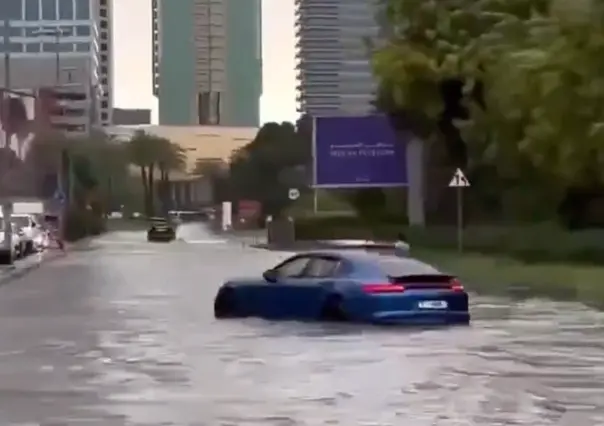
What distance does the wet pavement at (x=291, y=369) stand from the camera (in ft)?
48.9

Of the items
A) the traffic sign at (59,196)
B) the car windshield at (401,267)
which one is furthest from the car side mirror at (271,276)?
the traffic sign at (59,196)

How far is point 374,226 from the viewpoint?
82.6m

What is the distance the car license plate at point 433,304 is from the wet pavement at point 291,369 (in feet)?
1.81

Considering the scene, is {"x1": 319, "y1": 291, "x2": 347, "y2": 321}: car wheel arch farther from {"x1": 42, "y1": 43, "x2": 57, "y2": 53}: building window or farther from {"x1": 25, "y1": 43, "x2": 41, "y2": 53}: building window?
{"x1": 25, "y1": 43, "x2": 41, "y2": 53}: building window

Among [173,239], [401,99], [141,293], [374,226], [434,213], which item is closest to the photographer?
[141,293]

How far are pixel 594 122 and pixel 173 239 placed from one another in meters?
75.2

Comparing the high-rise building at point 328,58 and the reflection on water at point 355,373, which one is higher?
the high-rise building at point 328,58

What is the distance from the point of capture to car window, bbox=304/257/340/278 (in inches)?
1051

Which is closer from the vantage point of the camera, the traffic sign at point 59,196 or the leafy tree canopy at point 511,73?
the leafy tree canopy at point 511,73

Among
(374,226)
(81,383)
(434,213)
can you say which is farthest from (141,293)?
(374,226)

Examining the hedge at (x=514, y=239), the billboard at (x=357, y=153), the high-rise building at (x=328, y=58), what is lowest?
the hedge at (x=514, y=239)

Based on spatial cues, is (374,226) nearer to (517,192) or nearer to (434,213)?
(434,213)

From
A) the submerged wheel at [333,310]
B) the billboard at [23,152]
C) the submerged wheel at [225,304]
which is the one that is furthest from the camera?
the billboard at [23,152]

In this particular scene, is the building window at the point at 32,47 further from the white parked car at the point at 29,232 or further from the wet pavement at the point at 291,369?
the wet pavement at the point at 291,369
